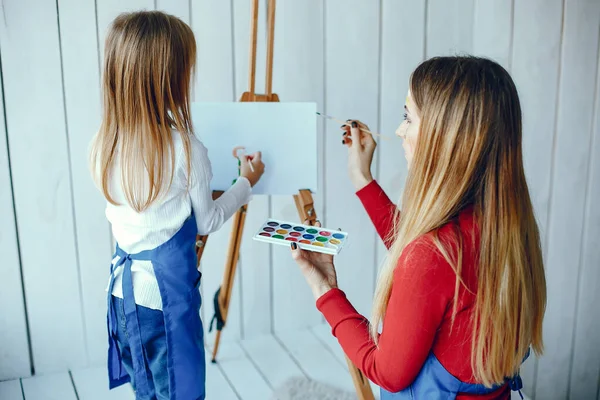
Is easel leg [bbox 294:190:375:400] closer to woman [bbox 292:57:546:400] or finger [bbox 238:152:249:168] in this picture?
finger [bbox 238:152:249:168]

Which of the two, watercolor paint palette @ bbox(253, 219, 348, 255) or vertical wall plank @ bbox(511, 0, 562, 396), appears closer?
watercolor paint palette @ bbox(253, 219, 348, 255)

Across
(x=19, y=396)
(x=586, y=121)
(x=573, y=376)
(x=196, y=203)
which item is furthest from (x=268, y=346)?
(x=586, y=121)

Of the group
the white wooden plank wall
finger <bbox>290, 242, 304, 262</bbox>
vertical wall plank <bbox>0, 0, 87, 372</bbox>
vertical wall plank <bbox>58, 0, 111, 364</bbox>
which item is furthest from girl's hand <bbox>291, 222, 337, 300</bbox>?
vertical wall plank <bbox>0, 0, 87, 372</bbox>

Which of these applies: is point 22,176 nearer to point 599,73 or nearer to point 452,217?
point 452,217

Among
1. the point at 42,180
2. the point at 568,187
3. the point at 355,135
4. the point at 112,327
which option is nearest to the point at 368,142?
the point at 355,135

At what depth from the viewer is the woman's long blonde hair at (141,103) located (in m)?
1.37

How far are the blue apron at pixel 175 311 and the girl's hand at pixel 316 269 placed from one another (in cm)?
34

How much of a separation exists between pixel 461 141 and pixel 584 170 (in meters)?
1.67

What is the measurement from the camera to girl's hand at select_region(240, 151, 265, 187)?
174cm

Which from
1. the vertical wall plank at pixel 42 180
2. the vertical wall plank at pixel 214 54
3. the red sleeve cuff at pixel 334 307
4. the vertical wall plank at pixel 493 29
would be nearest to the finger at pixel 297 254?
the red sleeve cuff at pixel 334 307

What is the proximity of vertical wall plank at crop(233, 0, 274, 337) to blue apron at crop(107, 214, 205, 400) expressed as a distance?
765 mm

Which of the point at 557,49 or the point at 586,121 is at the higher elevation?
the point at 557,49

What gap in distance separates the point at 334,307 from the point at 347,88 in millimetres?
1280

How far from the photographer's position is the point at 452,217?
1061 millimetres
